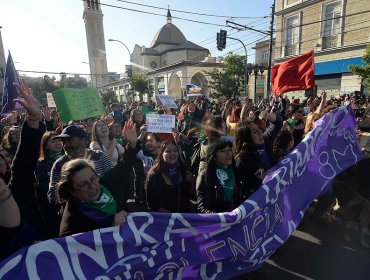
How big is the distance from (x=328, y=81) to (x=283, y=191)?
19.6 m

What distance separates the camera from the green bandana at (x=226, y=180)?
2.85 metres

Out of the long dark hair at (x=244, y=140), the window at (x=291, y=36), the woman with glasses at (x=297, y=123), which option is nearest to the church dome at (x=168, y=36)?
the window at (x=291, y=36)

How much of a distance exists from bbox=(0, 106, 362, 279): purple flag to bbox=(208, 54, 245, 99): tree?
27732mm

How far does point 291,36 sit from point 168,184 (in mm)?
22800

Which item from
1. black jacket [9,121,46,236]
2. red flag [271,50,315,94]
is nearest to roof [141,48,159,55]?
red flag [271,50,315,94]

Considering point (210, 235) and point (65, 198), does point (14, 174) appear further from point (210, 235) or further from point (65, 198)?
point (210, 235)

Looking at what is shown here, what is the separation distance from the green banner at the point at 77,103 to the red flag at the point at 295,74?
416cm

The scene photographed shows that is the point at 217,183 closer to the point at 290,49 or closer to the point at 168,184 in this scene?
the point at 168,184

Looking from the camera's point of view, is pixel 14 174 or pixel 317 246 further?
pixel 317 246

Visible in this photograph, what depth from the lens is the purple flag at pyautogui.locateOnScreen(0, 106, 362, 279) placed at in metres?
1.74

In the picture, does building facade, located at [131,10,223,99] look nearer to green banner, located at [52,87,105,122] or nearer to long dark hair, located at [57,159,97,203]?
green banner, located at [52,87,105,122]

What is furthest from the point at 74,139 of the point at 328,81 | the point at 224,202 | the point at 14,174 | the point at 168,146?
the point at 328,81

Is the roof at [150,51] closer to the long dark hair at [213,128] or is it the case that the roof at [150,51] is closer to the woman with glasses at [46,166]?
the long dark hair at [213,128]

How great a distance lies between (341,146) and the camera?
3.63m
